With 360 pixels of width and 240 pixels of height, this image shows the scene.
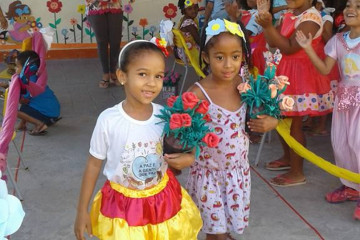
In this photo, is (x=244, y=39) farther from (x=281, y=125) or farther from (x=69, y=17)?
(x=69, y=17)

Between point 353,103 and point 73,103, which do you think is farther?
point 73,103

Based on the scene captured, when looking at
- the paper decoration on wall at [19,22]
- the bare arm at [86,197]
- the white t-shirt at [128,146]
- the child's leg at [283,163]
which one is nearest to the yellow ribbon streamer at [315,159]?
the child's leg at [283,163]

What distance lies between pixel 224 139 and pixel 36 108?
9.59 ft

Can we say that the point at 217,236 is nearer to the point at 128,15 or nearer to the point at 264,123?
the point at 264,123

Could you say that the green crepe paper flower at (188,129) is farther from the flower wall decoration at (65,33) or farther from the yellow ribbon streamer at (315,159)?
the flower wall decoration at (65,33)

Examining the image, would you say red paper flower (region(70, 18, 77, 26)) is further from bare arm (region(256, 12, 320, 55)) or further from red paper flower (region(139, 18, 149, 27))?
bare arm (region(256, 12, 320, 55))

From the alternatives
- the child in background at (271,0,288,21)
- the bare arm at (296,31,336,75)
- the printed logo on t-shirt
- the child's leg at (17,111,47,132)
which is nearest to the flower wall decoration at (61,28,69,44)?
the child's leg at (17,111,47,132)

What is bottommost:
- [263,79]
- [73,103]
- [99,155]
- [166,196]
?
[73,103]

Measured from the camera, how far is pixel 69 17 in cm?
786

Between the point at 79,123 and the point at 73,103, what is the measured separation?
0.73 m

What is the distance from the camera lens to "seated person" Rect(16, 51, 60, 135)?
4.82m

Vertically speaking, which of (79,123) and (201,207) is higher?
(201,207)

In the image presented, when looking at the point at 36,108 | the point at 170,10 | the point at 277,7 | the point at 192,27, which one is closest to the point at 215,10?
the point at 192,27

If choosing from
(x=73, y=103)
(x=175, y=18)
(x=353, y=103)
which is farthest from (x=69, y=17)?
(x=353, y=103)
